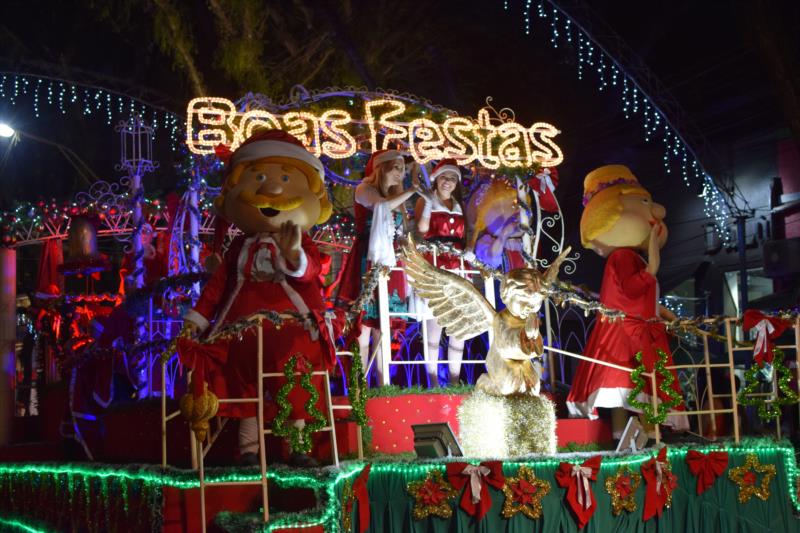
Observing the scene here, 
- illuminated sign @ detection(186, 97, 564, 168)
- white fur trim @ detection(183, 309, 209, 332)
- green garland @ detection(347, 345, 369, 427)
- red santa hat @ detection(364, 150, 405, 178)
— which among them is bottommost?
green garland @ detection(347, 345, 369, 427)

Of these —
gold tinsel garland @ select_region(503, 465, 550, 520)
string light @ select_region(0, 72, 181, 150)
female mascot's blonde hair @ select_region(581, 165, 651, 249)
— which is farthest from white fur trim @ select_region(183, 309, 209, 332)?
string light @ select_region(0, 72, 181, 150)

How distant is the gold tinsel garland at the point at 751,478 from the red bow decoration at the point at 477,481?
2.22 meters

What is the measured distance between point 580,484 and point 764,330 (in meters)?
2.17

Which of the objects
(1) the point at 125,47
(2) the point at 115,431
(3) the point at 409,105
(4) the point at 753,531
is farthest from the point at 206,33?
(4) the point at 753,531

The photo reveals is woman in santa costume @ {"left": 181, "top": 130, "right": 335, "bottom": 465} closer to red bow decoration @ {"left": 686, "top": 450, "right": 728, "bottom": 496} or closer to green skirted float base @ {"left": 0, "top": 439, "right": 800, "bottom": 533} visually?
green skirted float base @ {"left": 0, "top": 439, "right": 800, "bottom": 533}

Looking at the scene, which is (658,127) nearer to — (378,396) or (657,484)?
(378,396)

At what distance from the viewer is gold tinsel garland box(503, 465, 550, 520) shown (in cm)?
651

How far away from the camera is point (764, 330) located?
7.90 metres

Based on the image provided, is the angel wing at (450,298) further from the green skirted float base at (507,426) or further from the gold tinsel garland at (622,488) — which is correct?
the gold tinsel garland at (622,488)

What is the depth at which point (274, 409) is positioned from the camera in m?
6.75

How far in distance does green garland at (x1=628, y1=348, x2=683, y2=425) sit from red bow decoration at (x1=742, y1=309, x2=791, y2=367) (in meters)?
0.69

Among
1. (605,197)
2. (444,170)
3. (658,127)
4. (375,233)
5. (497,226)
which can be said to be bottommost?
(375,233)

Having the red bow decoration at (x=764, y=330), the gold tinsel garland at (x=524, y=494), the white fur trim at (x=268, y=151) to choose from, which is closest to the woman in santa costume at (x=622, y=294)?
the red bow decoration at (x=764, y=330)

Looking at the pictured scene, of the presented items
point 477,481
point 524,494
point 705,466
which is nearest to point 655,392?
point 705,466
